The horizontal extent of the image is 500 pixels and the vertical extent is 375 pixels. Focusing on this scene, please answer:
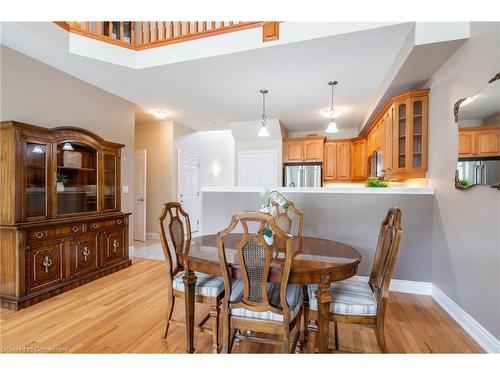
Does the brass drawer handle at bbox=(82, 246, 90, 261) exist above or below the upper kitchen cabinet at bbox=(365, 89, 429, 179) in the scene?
below

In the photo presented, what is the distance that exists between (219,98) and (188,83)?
26.2 inches

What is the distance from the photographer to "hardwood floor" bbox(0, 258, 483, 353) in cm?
183

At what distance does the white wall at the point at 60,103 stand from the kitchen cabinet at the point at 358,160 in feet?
14.8

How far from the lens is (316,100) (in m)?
3.91

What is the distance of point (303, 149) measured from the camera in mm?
5434

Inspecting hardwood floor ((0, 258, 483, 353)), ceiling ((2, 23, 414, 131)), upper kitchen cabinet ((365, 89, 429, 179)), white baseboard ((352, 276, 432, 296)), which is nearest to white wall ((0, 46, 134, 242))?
ceiling ((2, 23, 414, 131))

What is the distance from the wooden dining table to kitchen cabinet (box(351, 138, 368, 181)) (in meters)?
3.78

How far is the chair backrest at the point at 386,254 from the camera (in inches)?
57.2

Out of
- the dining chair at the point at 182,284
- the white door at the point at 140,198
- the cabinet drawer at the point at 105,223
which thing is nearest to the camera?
the dining chair at the point at 182,284

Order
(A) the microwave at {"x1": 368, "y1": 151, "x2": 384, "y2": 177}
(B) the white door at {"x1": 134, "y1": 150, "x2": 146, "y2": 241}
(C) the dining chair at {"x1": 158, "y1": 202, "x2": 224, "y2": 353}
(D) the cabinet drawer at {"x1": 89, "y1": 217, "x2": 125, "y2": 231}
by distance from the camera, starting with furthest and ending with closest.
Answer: (B) the white door at {"x1": 134, "y1": 150, "x2": 146, "y2": 241}, (A) the microwave at {"x1": 368, "y1": 151, "x2": 384, "y2": 177}, (D) the cabinet drawer at {"x1": 89, "y1": 217, "x2": 125, "y2": 231}, (C) the dining chair at {"x1": 158, "y1": 202, "x2": 224, "y2": 353}

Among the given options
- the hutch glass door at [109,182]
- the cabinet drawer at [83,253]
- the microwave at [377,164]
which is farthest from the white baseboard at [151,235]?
the microwave at [377,164]

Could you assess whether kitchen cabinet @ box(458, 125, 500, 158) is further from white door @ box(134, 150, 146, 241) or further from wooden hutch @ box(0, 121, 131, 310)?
white door @ box(134, 150, 146, 241)

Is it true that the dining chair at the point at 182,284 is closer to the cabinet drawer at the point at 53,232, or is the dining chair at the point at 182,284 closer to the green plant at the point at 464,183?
the cabinet drawer at the point at 53,232

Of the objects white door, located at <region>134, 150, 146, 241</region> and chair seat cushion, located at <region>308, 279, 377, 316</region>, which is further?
white door, located at <region>134, 150, 146, 241</region>
